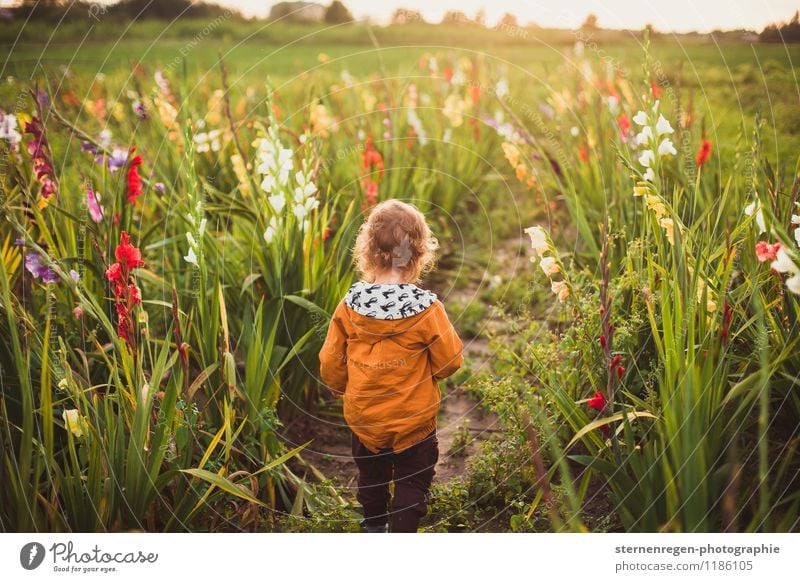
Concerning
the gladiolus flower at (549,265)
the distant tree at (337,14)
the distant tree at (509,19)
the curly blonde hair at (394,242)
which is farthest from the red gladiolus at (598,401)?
the distant tree at (337,14)

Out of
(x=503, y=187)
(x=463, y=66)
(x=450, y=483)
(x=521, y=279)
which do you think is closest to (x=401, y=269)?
(x=450, y=483)

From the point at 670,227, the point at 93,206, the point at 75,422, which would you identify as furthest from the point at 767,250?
the point at 93,206

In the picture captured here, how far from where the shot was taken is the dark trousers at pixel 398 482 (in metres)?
2.15

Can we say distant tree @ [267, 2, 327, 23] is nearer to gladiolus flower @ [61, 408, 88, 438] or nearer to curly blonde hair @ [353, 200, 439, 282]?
curly blonde hair @ [353, 200, 439, 282]

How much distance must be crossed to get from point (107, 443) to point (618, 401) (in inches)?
63.6

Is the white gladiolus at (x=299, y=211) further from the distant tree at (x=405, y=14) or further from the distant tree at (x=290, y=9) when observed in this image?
the distant tree at (x=405, y=14)

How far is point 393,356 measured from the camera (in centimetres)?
212

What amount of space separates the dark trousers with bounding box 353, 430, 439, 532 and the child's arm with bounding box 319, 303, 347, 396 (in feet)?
0.70

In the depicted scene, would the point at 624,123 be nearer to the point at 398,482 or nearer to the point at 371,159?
the point at 371,159

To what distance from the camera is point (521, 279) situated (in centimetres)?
369

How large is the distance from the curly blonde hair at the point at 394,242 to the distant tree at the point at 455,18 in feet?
8.54

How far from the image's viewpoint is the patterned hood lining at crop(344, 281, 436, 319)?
209cm

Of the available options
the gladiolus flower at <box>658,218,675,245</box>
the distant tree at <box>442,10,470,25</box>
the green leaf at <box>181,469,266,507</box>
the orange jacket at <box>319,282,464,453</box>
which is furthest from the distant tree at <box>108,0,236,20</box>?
the gladiolus flower at <box>658,218,675,245</box>
